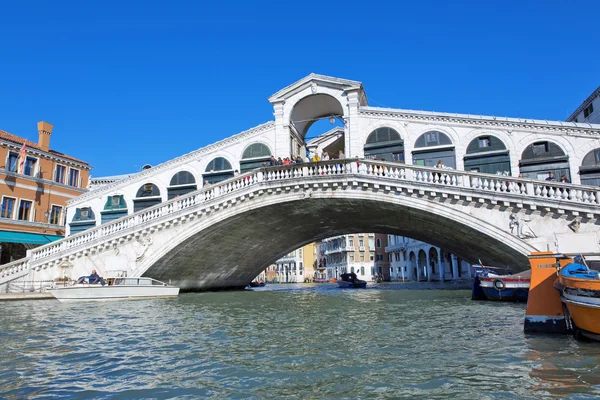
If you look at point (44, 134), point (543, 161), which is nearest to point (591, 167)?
point (543, 161)

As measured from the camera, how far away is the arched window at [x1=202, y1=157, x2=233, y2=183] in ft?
88.7

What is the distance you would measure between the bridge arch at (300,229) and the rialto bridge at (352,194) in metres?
0.09

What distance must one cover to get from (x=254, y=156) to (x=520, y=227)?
49.9 feet

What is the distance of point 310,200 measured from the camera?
830 inches

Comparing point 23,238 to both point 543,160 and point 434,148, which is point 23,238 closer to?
point 434,148

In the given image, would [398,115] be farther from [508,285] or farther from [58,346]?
[58,346]

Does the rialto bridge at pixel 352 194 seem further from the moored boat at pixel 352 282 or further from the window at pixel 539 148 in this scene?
the moored boat at pixel 352 282

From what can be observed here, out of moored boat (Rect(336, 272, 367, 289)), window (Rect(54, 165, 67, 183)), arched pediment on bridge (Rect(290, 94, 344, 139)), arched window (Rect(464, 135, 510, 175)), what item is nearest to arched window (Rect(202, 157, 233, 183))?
arched pediment on bridge (Rect(290, 94, 344, 139))

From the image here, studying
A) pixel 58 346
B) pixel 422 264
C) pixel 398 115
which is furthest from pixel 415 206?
pixel 422 264

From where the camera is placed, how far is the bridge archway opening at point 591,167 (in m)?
20.5

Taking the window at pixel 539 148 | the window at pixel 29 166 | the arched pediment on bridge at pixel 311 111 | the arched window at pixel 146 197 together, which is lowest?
the arched window at pixel 146 197

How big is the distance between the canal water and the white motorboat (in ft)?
25.8

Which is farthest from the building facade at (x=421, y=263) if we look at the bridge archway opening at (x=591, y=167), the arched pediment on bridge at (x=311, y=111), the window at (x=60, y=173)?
the window at (x=60, y=173)

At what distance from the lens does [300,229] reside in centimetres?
2805
